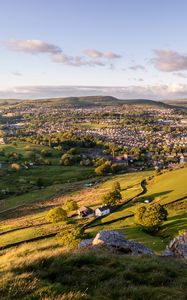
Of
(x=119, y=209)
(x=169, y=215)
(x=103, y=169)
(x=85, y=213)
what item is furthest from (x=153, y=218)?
(x=103, y=169)

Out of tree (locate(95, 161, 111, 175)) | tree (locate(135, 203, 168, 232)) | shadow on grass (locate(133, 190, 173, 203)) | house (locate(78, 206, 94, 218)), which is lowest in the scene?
tree (locate(95, 161, 111, 175))

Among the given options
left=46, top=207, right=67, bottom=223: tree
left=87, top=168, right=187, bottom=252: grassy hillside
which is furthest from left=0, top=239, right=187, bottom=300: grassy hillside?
left=46, top=207, right=67, bottom=223: tree

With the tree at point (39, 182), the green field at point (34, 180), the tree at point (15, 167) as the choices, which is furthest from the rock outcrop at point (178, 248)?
the tree at point (15, 167)

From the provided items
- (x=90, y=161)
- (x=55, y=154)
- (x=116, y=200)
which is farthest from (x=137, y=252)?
(x=55, y=154)

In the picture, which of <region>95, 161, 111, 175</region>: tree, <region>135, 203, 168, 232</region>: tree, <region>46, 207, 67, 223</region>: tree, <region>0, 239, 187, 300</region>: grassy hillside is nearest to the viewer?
<region>0, 239, 187, 300</region>: grassy hillside

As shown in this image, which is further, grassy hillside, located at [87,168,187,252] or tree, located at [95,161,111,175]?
tree, located at [95,161,111,175]

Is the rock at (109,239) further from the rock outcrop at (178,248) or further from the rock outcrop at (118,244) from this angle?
the rock outcrop at (178,248)

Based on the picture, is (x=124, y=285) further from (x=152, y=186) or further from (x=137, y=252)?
(x=152, y=186)

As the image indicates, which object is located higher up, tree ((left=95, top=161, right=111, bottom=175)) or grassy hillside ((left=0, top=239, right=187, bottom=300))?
grassy hillside ((left=0, top=239, right=187, bottom=300))

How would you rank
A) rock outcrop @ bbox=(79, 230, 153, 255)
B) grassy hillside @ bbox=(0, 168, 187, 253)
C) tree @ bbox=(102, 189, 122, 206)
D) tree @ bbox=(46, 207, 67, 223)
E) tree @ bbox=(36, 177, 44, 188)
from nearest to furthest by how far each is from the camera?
rock outcrop @ bbox=(79, 230, 153, 255) → grassy hillside @ bbox=(0, 168, 187, 253) → tree @ bbox=(46, 207, 67, 223) → tree @ bbox=(102, 189, 122, 206) → tree @ bbox=(36, 177, 44, 188)

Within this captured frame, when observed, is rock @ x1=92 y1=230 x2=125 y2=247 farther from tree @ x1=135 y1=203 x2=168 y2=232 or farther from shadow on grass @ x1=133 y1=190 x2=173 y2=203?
shadow on grass @ x1=133 y1=190 x2=173 y2=203
